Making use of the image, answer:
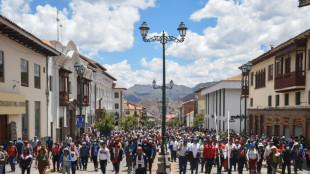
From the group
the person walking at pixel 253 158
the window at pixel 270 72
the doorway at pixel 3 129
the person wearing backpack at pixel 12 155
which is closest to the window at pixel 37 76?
the doorway at pixel 3 129

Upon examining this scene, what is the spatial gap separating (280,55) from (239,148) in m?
19.0

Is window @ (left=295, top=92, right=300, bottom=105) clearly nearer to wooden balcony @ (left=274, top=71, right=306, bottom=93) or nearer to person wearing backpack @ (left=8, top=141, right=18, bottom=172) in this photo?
wooden balcony @ (left=274, top=71, right=306, bottom=93)

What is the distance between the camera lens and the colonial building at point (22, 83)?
22.3 meters

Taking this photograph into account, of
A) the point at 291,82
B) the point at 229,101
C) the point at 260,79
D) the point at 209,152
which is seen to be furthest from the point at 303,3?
the point at 229,101

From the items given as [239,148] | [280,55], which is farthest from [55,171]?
[280,55]

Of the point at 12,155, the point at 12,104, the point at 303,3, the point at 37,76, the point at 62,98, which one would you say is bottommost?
the point at 12,155

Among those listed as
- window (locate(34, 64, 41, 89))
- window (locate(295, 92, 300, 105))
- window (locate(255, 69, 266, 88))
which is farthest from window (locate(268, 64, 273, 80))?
window (locate(34, 64, 41, 89))

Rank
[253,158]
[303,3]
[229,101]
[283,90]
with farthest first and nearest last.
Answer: [229,101] → [283,90] → [303,3] → [253,158]

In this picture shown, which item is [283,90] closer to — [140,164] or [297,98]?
[297,98]

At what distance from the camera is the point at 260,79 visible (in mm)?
42094

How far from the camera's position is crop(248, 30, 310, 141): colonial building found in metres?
28.2

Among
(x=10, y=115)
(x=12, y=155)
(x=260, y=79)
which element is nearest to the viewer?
(x=12, y=155)

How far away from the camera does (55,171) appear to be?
18172 mm

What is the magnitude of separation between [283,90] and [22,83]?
67.9 feet
